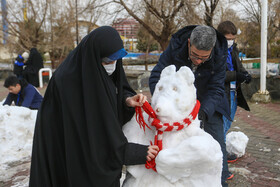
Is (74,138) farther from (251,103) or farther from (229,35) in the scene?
(251,103)

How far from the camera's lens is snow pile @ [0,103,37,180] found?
4.70m

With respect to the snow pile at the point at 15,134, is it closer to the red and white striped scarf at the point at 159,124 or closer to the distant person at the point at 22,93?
the distant person at the point at 22,93

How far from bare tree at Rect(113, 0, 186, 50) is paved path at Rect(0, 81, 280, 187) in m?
5.58

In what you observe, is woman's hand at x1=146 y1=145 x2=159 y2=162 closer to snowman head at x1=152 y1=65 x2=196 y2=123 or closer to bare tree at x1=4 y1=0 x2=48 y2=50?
snowman head at x1=152 y1=65 x2=196 y2=123

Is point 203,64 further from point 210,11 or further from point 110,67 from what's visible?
point 210,11

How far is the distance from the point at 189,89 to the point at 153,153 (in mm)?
521

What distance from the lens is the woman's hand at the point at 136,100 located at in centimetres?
207

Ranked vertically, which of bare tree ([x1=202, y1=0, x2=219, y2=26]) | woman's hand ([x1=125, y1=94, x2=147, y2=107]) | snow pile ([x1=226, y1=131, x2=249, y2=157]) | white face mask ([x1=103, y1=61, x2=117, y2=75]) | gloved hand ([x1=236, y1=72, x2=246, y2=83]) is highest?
bare tree ([x1=202, y1=0, x2=219, y2=26])

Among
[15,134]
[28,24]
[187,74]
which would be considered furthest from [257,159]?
[28,24]

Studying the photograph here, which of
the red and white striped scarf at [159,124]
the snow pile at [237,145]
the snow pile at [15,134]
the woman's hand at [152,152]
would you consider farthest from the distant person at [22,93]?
the woman's hand at [152,152]

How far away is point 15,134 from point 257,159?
3914 mm

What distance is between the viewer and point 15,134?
15.9 ft

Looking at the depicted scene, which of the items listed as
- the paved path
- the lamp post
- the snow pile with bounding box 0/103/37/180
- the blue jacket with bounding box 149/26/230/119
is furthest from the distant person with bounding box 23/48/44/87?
the blue jacket with bounding box 149/26/230/119

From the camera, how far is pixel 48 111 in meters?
2.01
